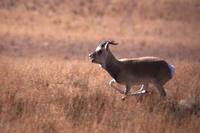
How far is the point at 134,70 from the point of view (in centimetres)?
1573

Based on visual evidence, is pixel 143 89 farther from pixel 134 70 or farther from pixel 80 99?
pixel 80 99

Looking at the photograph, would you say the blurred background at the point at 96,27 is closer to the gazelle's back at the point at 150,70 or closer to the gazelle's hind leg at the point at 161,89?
the gazelle's back at the point at 150,70

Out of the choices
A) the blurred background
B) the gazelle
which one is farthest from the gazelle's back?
the blurred background

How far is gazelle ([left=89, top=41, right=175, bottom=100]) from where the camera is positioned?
15.6 m

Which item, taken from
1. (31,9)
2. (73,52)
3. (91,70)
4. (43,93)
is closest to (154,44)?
(73,52)

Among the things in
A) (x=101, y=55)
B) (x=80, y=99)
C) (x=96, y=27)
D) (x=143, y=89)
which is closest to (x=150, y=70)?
(x=143, y=89)

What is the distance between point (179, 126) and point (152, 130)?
723 millimetres

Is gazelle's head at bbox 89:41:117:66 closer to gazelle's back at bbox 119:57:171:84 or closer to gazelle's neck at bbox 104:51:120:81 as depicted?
gazelle's neck at bbox 104:51:120:81

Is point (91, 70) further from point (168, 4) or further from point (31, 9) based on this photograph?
point (168, 4)

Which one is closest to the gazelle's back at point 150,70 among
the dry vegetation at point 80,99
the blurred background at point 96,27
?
the dry vegetation at point 80,99

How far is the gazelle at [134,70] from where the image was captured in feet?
51.2

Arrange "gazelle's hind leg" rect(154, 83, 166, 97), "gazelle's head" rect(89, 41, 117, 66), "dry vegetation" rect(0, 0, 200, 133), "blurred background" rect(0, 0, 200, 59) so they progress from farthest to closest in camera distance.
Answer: "blurred background" rect(0, 0, 200, 59) → "gazelle's head" rect(89, 41, 117, 66) → "gazelle's hind leg" rect(154, 83, 166, 97) → "dry vegetation" rect(0, 0, 200, 133)

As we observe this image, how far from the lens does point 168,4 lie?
4478 centimetres

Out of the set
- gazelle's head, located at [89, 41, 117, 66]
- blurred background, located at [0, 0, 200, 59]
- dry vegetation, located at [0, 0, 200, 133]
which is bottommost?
dry vegetation, located at [0, 0, 200, 133]
